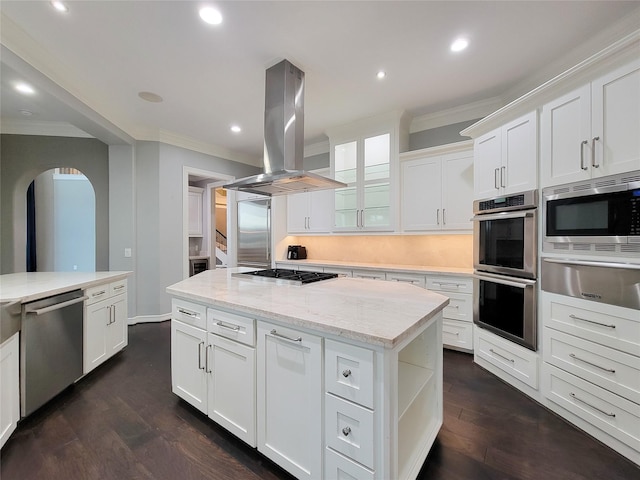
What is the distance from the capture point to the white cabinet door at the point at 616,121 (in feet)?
5.00

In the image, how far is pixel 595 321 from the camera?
1.70 metres

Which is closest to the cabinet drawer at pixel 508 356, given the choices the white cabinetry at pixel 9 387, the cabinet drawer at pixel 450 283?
the cabinet drawer at pixel 450 283

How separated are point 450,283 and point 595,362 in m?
1.31

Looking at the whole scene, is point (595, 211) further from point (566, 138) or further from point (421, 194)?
point (421, 194)

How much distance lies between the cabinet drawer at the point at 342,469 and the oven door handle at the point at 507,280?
194 cm

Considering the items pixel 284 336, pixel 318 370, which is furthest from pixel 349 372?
pixel 284 336

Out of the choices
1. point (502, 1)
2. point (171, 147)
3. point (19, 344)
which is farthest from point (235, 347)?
point (171, 147)

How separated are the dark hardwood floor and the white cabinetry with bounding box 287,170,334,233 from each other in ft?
8.98

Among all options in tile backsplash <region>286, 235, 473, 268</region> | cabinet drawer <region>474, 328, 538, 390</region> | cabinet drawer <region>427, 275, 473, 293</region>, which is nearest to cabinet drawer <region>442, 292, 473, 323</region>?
cabinet drawer <region>427, 275, 473, 293</region>

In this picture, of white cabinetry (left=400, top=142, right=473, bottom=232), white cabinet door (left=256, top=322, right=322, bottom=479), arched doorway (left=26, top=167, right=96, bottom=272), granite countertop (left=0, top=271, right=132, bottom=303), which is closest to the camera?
white cabinet door (left=256, top=322, right=322, bottom=479)

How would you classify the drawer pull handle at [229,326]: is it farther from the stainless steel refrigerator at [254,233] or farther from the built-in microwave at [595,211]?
the stainless steel refrigerator at [254,233]

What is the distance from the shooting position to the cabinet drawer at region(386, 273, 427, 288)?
3.08 metres

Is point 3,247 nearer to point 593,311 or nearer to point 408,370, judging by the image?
point 408,370

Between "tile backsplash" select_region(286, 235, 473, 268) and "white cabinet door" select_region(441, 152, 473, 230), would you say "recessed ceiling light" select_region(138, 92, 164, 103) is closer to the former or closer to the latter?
"tile backsplash" select_region(286, 235, 473, 268)
